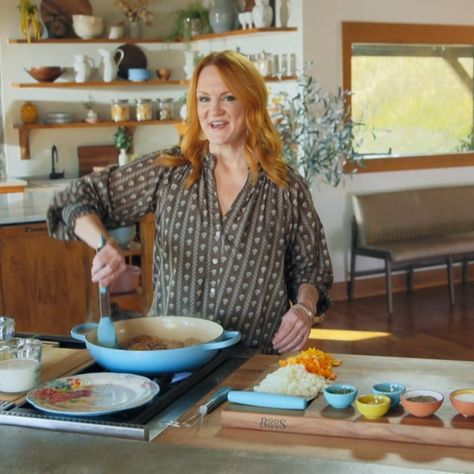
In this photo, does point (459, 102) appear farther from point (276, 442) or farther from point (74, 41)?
point (276, 442)

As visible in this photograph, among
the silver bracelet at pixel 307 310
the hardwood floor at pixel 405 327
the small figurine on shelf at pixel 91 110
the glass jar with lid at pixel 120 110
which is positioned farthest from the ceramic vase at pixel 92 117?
the silver bracelet at pixel 307 310

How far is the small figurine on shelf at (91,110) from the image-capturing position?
7875mm

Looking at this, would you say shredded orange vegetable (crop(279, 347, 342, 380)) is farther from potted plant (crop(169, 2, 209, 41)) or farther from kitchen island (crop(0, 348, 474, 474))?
potted plant (crop(169, 2, 209, 41))

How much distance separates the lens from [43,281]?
4621 mm

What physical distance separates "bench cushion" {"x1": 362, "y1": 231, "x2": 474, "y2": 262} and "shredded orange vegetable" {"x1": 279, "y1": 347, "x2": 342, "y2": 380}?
4371 millimetres

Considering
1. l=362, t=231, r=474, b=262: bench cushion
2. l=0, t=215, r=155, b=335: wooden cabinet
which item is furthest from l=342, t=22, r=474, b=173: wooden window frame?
l=0, t=215, r=155, b=335: wooden cabinet

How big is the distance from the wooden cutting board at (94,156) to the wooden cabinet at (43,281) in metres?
3.45

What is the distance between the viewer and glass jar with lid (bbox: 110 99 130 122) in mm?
7914

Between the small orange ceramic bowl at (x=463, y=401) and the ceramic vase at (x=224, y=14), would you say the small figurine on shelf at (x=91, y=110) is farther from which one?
the small orange ceramic bowl at (x=463, y=401)

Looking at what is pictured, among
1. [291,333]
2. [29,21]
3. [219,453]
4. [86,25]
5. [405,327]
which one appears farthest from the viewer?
[86,25]

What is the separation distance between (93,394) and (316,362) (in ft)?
1.63

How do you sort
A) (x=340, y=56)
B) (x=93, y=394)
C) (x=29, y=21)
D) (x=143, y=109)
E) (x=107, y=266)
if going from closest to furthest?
(x=93, y=394)
(x=107, y=266)
(x=340, y=56)
(x=29, y=21)
(x=143, y=109)

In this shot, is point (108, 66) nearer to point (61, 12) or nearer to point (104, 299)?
point (61, 12)

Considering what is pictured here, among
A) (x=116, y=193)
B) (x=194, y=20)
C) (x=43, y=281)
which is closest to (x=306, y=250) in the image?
(x=116, y=193)
